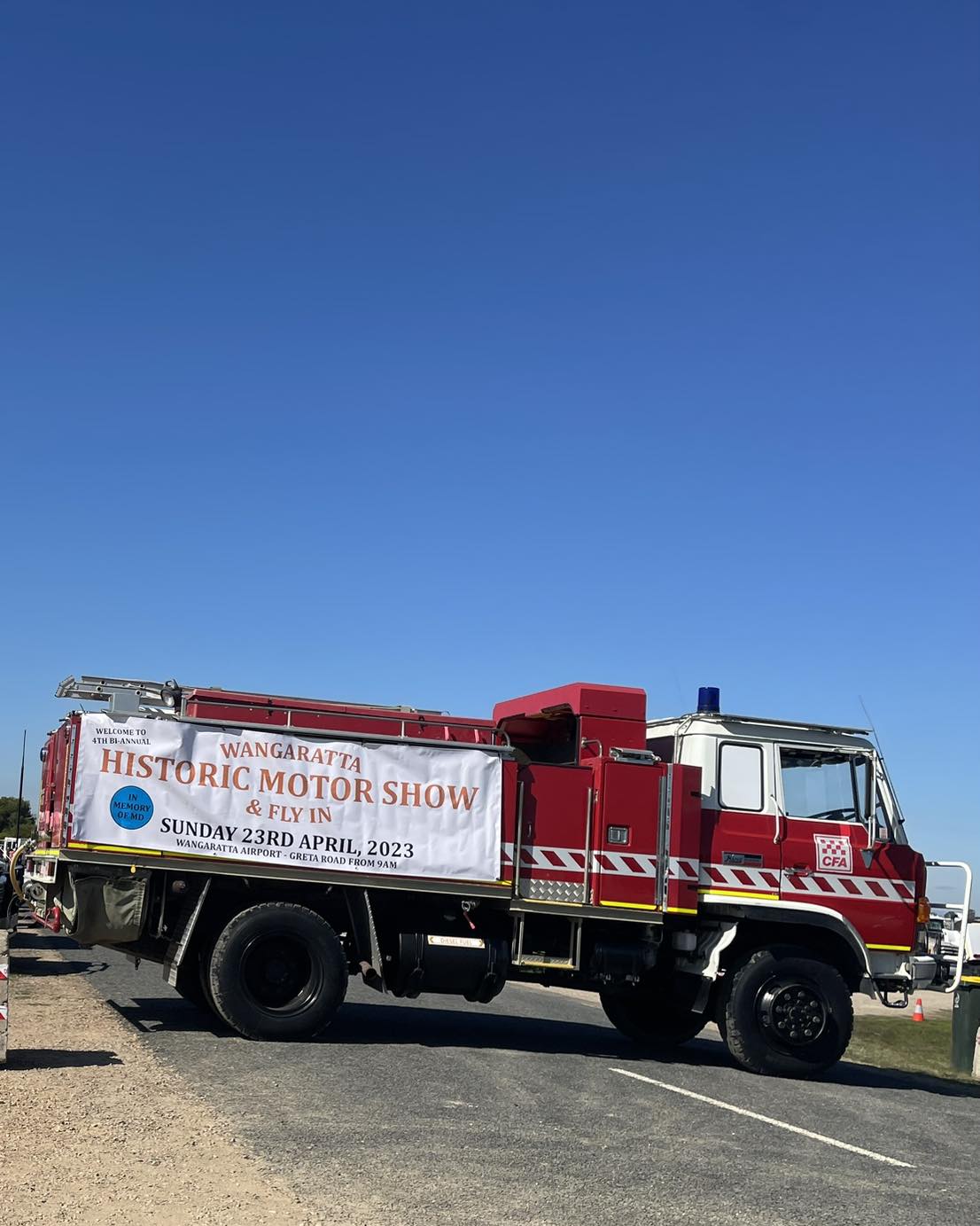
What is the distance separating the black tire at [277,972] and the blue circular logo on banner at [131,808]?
1.27 m

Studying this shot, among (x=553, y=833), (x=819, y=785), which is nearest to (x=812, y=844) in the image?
(x=819, y=785)

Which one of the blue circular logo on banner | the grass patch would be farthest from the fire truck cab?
the blue circular logo on banner

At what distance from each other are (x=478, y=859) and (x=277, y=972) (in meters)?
2.17

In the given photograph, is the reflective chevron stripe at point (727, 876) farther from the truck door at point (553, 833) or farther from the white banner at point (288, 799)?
the white banner at point (288, 799)

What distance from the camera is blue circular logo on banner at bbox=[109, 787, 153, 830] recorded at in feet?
41.3

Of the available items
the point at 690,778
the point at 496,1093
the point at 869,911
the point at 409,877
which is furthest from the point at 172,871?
the point at 869,911

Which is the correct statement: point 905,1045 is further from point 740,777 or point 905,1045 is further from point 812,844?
point 740,777

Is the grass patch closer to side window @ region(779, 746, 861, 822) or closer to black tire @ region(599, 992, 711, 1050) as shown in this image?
black tire @ region(599, 992, 711, 1050)

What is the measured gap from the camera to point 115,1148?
7.93 metres

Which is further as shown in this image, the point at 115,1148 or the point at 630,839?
the point at 630,839

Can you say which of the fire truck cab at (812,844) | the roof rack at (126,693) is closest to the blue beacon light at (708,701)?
the fire truck cab at (812,844)

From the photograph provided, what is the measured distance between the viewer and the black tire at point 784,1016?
13.4 metres

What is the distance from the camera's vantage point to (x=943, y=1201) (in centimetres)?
845

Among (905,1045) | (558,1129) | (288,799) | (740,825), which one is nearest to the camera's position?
(558,1129)
